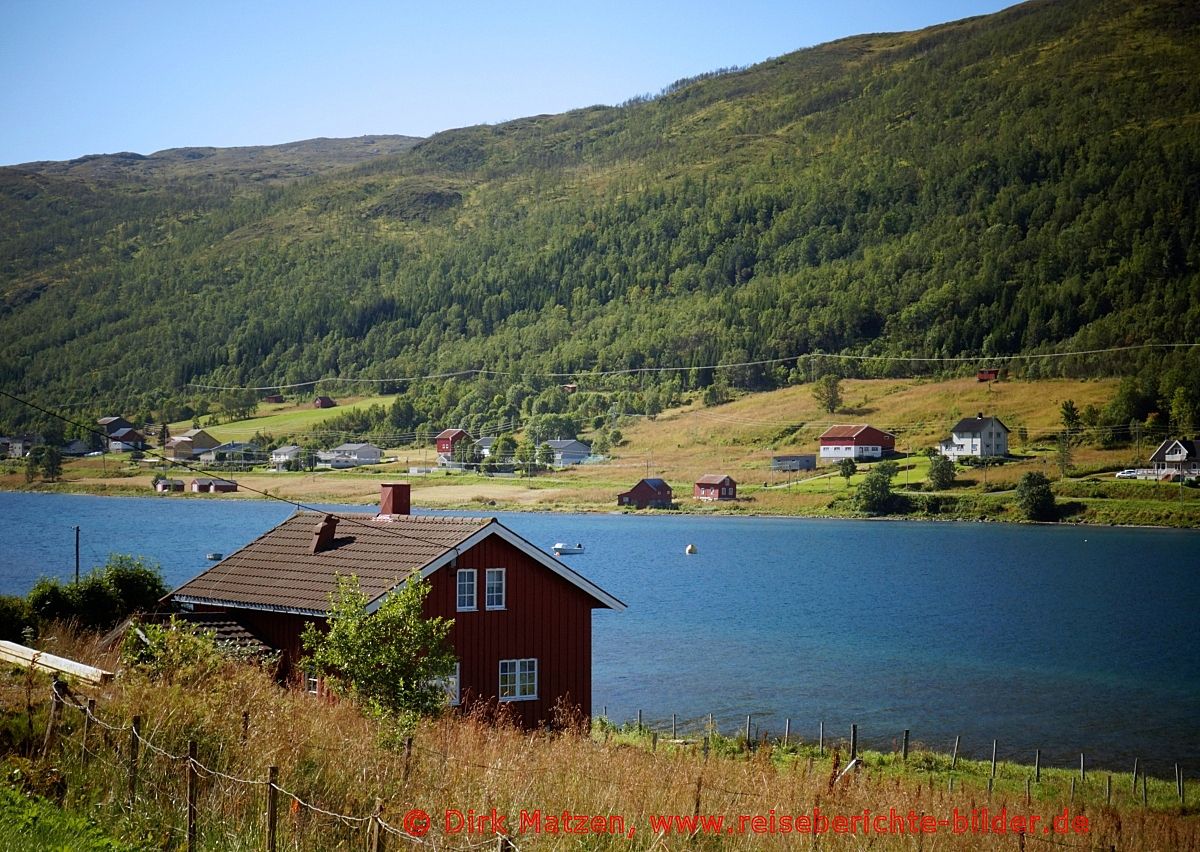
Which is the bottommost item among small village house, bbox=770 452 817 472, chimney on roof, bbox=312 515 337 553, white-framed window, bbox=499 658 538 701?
white-framed window, bbox=499 658 538 701

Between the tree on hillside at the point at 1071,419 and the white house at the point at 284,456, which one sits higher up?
the tree on hillside at the point at 1071,419

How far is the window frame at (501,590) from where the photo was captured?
77.6 ft

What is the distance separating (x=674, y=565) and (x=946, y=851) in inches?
2951

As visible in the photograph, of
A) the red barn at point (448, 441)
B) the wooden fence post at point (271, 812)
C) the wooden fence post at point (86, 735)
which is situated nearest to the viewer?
the wooden fence post at point (271, 812)

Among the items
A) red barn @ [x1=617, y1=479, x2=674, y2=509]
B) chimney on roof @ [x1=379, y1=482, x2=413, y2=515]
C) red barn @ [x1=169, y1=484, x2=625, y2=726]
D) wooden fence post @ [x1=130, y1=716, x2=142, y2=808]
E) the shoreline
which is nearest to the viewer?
wooden fence post @ [x1=130, y1=716, x2=142, y2=808]

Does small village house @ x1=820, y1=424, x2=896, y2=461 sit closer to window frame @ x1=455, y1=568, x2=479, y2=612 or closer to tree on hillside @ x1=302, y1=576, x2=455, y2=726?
window frame @ x1=455, y1=568, x2=479, y2=612

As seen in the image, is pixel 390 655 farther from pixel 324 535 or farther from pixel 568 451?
pixel 568 451

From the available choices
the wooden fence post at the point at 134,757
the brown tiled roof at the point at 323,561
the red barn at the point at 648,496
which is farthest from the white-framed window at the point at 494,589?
the red barn at the point at 648,496

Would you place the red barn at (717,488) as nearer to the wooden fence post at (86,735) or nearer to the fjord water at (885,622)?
the fjord water at (885,622)

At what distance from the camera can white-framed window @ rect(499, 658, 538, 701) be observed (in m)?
23.7

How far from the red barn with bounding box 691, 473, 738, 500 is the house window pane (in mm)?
111507

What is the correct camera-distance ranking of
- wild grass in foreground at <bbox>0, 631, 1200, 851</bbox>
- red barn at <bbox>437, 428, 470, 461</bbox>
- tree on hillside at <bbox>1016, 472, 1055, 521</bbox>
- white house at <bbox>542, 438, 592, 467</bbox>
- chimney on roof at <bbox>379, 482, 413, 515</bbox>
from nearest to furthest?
wild grass in foreground at <bbox>0, 631, 1200, 851</bbox>
chimney on roof at <bbox>379, 482, 413, 515</bbox>
tree on hillside at <bbox>1016, 472, 1055, 521</bbox>
white house at <bbox>542, 438, 592, 467</bbox>
red barn at <bbox>437, 428, 470, 461</bbox>

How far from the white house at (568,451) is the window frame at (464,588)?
137858 mm

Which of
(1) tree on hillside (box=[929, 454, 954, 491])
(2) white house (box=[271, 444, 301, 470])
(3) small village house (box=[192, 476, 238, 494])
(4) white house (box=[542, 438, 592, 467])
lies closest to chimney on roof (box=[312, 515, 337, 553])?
(1) tree on hillside (box=[929, 454, 954, 491])
